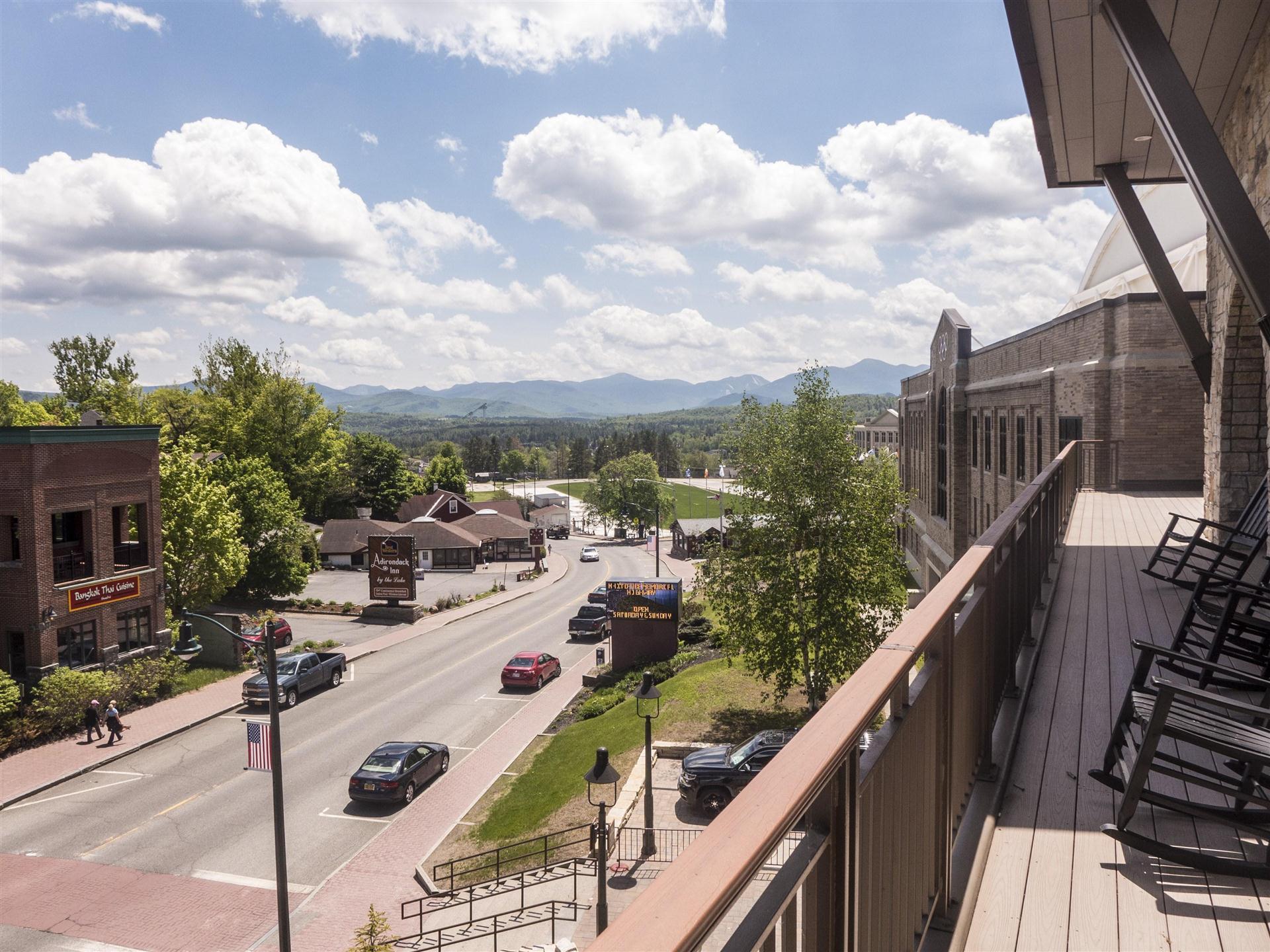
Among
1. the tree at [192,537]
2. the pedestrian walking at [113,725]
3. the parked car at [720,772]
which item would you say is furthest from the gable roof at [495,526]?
the parked car at [720,772]

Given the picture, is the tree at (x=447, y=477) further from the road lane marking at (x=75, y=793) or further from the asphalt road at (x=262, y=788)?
the road lane marking at (x=75, y=793)

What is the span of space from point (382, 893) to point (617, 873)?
4.95 m

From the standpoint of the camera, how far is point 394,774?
22141 mm

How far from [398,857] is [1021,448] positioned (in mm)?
21524

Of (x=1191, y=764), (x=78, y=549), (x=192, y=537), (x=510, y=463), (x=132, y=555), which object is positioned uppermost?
(x=1191, y=764)

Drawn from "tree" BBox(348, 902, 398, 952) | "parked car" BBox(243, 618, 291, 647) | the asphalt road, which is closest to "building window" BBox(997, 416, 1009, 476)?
the asphalt road

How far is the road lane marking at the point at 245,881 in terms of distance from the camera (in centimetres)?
1817

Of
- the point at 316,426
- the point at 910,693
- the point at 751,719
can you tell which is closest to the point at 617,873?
the point at 751,719

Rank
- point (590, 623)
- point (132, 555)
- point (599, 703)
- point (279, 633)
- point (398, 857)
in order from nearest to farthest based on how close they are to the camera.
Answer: point (398, 857) < point (599, 703) < point (132, 555) < point (279, 633) < point (590, 623)

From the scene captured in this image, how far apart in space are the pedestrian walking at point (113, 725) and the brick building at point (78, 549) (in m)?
3.59

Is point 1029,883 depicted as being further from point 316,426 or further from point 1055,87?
point 316,426

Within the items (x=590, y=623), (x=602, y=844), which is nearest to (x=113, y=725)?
(x=602, y=844)

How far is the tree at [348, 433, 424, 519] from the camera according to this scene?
267ft

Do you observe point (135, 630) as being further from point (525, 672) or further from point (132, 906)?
point (132, 906)
